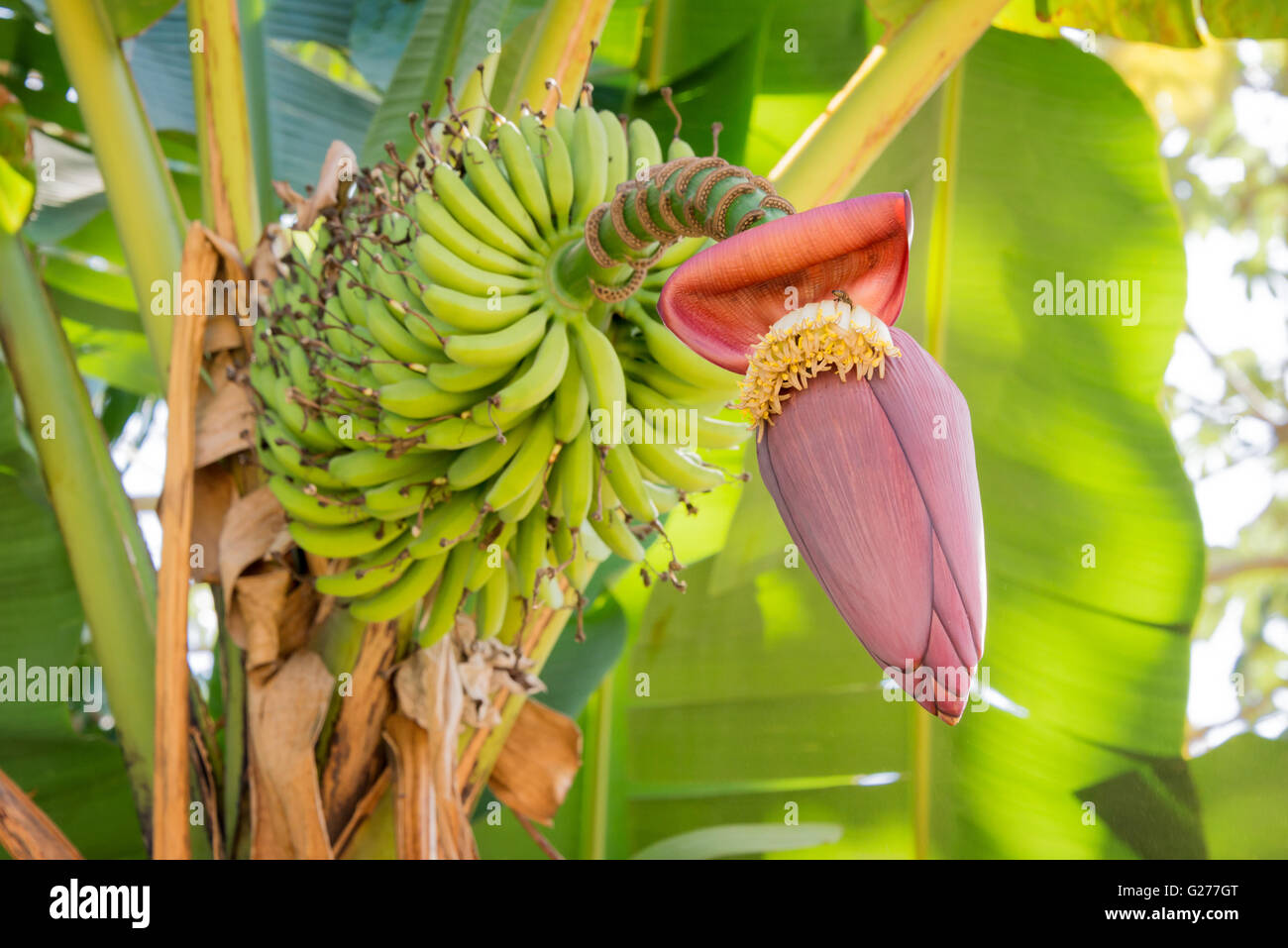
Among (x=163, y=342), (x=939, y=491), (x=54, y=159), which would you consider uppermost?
(x=54, y=159)

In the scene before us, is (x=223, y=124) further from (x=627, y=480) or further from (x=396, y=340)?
(x=627, y=480)

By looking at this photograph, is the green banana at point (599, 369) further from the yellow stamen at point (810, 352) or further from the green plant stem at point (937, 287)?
the green plant stem at point (937, 287)

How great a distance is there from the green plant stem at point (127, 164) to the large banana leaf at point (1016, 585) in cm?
71

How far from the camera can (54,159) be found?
4.89ft

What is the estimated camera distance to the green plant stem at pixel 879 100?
0.98 metres

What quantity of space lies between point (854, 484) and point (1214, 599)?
2.56 m

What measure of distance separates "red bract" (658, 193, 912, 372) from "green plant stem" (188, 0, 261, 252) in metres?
0.71

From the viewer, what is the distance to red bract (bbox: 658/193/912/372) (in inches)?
16.6

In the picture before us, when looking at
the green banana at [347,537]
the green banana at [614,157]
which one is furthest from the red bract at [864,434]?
the green banana at [347,537]

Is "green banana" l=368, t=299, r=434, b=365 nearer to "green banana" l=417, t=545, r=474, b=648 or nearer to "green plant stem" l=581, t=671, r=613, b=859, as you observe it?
"green banana" l=417, t=545, r=474, b=648

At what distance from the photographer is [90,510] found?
1074mm

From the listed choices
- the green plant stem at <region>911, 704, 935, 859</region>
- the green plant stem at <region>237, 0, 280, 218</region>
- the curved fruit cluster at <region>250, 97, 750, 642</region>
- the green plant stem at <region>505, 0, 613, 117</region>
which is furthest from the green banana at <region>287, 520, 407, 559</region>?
the green plant stem at <region>911, 704, 935, 859</region>
